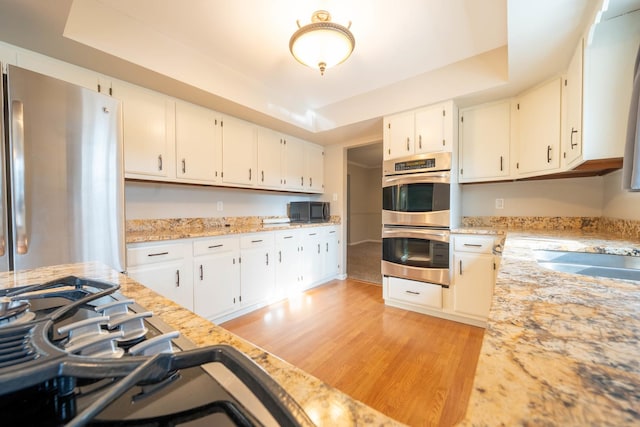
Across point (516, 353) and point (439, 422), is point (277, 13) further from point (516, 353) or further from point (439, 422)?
point (439, 422)

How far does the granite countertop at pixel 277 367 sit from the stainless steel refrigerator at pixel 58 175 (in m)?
0.71

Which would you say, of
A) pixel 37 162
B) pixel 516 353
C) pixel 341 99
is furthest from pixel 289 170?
pixel 516 353

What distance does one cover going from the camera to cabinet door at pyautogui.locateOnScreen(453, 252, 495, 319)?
7.40 ft

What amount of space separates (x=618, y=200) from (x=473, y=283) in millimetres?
1207

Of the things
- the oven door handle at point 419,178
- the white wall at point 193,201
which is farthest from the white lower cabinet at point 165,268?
the oven door handle at point 419,178

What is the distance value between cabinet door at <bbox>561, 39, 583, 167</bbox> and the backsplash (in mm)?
555

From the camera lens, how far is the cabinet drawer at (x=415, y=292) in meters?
2.50

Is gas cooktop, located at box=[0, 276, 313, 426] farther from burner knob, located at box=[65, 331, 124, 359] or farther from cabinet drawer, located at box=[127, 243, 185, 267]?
cabinet drawer, located at box=[127, 243, 185, 267]

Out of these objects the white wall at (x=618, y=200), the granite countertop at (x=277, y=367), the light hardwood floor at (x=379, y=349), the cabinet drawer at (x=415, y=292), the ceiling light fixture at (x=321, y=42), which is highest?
the ceiling light fixture at (x=321, y=42)

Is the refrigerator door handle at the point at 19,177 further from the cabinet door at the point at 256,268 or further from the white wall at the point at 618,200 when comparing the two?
the white wall at the point at 618,200

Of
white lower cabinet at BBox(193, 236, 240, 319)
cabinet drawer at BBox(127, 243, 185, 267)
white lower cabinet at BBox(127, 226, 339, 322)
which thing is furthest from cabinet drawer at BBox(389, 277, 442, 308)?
cabinet drawer at BBox(127, 243, 185, 267)

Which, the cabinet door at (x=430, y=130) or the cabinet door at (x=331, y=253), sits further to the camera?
the cabinet door at (x=331, y=253)

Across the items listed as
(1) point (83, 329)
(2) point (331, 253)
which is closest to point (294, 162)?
(2) point (331, 253)

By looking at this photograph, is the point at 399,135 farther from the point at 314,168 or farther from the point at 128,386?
the point at 128,386
